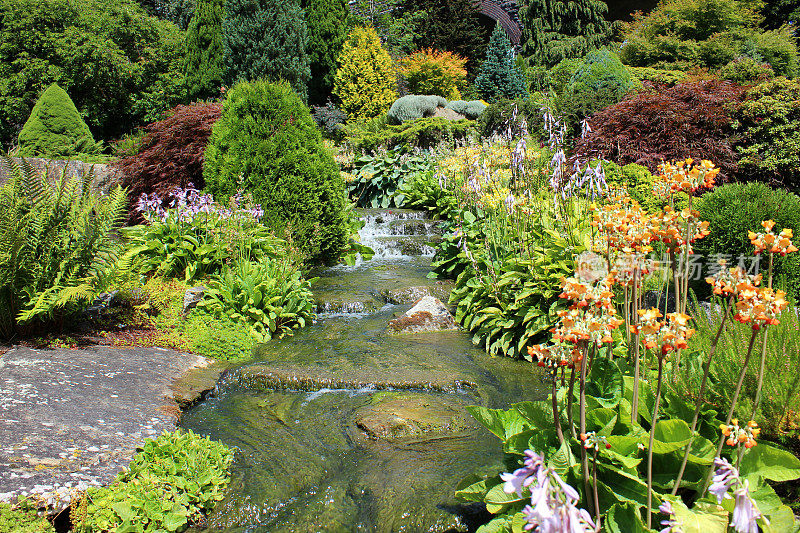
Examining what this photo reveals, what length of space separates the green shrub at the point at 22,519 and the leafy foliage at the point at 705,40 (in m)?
16.7

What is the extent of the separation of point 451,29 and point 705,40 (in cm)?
1242

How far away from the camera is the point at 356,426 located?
316 cm

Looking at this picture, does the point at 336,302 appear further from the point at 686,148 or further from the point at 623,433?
the point at 686,148

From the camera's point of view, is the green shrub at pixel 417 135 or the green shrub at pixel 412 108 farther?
the green shrub at pixel 412 108

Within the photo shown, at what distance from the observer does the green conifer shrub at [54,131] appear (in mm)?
12492

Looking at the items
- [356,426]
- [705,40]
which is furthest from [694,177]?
[705,40]

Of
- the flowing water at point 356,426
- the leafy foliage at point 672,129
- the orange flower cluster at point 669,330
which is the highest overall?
the leafy foliage at point 672,129

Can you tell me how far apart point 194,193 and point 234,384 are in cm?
292

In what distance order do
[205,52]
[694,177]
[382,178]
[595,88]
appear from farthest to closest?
1. [205,52]
2. [595,88]
3. [382,178]
4. [694,177]

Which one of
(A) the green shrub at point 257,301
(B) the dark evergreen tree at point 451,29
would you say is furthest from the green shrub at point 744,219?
(B) the dark evergreen tree at point 451,29

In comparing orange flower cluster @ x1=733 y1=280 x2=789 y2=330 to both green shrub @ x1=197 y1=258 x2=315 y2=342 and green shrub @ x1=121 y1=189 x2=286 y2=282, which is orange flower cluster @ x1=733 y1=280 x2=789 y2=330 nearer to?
green shrub @ x1=197 y1=258 x2=315 y2=342

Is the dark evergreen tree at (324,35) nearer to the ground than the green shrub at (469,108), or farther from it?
farther from it

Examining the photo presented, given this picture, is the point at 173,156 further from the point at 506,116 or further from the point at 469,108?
the point at 469,108

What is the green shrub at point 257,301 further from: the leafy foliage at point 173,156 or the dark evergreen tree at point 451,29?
the dark evergreen tree at point 451,29
